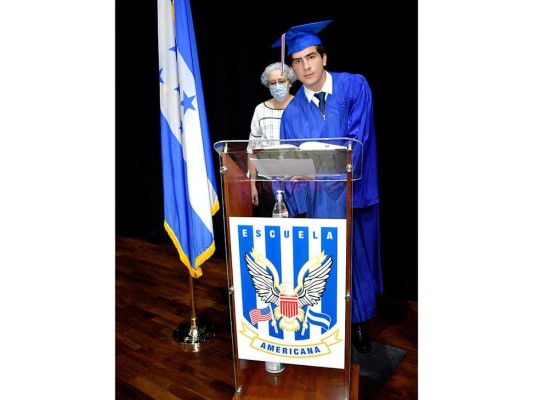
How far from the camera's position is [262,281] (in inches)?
56.1

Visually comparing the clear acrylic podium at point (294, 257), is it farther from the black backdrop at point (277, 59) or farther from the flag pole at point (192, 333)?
the black backdrop at point (277, 59)

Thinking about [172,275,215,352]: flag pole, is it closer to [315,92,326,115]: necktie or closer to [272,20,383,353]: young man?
[272,20,383,353]: young man

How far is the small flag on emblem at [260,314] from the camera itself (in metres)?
1.44

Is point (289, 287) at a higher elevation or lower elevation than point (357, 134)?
lower

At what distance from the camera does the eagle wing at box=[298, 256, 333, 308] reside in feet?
4.47

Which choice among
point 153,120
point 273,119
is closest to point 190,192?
point 273,119

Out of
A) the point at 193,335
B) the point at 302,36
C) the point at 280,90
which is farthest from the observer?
the point at 280,90

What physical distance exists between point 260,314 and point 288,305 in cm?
11

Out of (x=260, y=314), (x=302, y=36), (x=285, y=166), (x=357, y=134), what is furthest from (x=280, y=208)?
(x=302, y=36)

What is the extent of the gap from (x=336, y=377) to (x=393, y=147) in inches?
61.8

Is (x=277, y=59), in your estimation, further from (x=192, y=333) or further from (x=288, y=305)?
(x=288, y=305)

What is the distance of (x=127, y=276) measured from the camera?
3506 mm

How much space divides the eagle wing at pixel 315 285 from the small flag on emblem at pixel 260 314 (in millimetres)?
120

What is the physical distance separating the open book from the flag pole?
3.97 ft
